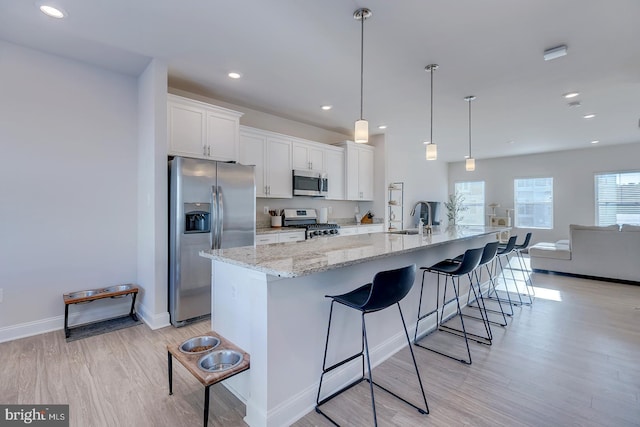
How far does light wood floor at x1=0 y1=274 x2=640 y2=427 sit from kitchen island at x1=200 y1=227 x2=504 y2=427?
0.15 meters

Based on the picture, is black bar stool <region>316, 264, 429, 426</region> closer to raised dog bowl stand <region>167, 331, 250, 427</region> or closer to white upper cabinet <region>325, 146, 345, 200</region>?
raised dog bowl stand <region>167, 331, 250, 427</region>

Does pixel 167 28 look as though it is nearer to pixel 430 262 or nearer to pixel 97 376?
pixel 97 376

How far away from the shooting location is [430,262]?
3.14 m

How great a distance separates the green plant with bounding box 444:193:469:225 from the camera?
9398 mm

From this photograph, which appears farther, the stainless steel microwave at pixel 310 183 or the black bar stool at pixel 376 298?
the stainless steel microwave at pixel 310 183

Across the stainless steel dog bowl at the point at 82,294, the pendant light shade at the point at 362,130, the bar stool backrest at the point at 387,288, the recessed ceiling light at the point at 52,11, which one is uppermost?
the recessed ceiling light at the point at 52,11

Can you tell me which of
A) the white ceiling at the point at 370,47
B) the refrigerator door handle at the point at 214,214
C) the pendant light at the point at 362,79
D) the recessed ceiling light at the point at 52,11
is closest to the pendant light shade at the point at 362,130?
the pendant light at the point at 362,79

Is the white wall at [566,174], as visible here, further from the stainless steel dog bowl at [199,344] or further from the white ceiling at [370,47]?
the stainless steel dog bowl at [199,344]

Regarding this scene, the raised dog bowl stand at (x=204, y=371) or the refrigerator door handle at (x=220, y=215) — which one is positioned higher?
the refrigerator door handle at (x=220, y=215)

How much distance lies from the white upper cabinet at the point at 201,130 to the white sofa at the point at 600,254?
590 centimetres

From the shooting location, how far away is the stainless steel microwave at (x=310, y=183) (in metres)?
4.74

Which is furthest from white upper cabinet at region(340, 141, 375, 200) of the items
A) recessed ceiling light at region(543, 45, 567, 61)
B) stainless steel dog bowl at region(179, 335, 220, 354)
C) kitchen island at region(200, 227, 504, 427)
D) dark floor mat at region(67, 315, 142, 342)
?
stainless steel dog bowl at region(179, 335, 220, 354)

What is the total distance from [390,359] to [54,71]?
165 inches

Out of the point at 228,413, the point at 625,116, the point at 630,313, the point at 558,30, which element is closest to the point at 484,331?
the point at 630,313
